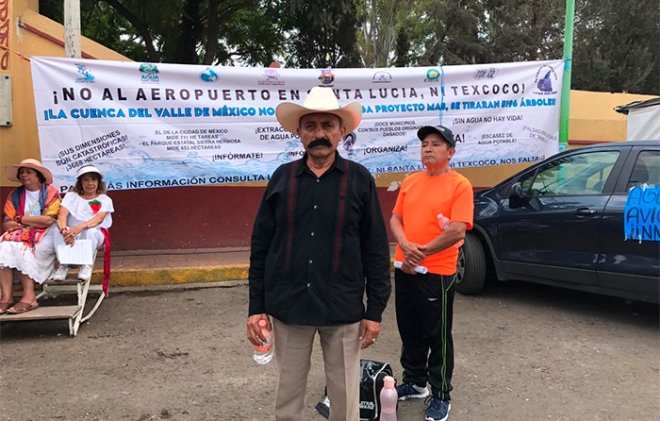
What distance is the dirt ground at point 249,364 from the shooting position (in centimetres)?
310

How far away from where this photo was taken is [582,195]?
15.2 ft

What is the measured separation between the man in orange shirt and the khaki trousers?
2.53 ft

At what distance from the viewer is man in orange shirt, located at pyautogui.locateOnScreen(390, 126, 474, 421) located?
2867mm

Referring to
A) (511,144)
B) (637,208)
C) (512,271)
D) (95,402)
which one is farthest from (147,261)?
(637,208)

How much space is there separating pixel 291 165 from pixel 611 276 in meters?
3.42

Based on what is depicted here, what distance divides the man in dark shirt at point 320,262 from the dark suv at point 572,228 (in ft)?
9.80

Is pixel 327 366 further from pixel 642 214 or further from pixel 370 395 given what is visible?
pixel 642 214

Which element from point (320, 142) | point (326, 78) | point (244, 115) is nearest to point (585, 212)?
point (326, 78)

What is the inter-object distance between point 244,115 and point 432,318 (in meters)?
3.71

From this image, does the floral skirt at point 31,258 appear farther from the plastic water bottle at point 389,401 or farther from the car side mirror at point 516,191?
the car side mirror at point 516,191

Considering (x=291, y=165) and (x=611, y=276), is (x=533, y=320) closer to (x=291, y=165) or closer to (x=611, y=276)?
(x=611, y=276)

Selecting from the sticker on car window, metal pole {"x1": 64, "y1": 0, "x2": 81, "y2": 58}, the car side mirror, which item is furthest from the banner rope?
the sticker on car window

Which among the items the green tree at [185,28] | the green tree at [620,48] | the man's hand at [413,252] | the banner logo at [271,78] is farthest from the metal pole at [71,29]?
the green tree at [620,48]

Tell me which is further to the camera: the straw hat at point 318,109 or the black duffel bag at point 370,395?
the black duffel bag at point 370,395
